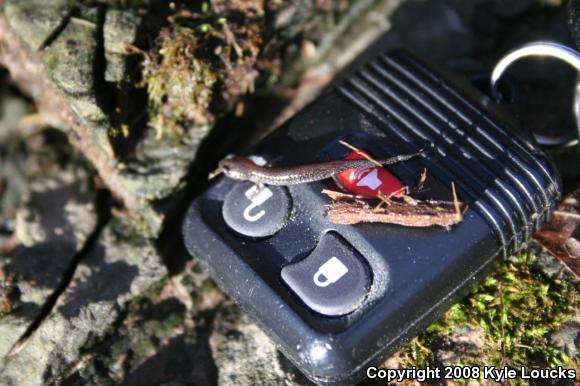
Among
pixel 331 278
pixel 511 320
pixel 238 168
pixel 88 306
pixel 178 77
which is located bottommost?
pixel 88 306

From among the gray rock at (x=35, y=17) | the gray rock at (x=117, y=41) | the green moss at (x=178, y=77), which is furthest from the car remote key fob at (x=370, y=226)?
the gray rock at (x=35, y=17)

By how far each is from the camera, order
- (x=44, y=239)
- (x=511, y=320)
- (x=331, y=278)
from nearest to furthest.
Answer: (x=331, y=278), (x=511, y=320), (x=44, y=239)

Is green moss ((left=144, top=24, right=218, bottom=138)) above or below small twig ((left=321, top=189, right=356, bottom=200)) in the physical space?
above

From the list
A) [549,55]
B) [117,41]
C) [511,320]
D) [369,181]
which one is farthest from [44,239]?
[549,55]

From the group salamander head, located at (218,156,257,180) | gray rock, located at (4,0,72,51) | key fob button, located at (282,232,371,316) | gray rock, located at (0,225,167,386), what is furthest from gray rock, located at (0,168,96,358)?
key fob button, located at (282,232,371,316)

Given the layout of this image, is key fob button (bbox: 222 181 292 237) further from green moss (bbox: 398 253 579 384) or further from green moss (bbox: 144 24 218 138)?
green moss (bbox: 398 253 579 384)

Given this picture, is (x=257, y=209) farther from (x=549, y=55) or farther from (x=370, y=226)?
(x=549, y=55)
